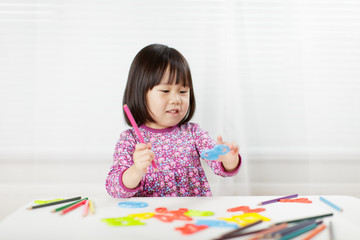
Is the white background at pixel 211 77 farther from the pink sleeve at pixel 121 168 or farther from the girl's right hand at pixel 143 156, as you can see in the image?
the girl's right hand at pixel 143 156

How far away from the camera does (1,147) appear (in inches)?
49.5

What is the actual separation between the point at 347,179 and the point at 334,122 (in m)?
0.21

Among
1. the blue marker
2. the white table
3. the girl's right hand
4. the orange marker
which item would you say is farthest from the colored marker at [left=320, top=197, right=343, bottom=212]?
the girl's right hand

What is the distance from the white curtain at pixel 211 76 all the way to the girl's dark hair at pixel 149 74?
0.57ft

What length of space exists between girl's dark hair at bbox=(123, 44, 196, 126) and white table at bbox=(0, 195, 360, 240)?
1.16 ft

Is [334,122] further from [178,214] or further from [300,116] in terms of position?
[178,214]

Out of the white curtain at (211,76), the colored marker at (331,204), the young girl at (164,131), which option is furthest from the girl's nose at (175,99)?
the colored marker at (331,204)

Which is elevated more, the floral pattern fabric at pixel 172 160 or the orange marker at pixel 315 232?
the floral pattern fabric at pixel 172 160

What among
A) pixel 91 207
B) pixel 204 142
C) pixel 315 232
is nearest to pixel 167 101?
pixel 204 142

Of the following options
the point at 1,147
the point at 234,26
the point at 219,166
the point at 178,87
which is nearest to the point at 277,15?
the point at 234,26

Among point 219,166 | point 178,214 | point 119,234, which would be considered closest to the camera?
point 119,234

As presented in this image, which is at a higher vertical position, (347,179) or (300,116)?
(300,116)

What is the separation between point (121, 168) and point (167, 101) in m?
0.23

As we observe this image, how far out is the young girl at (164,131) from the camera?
100 centimetres
